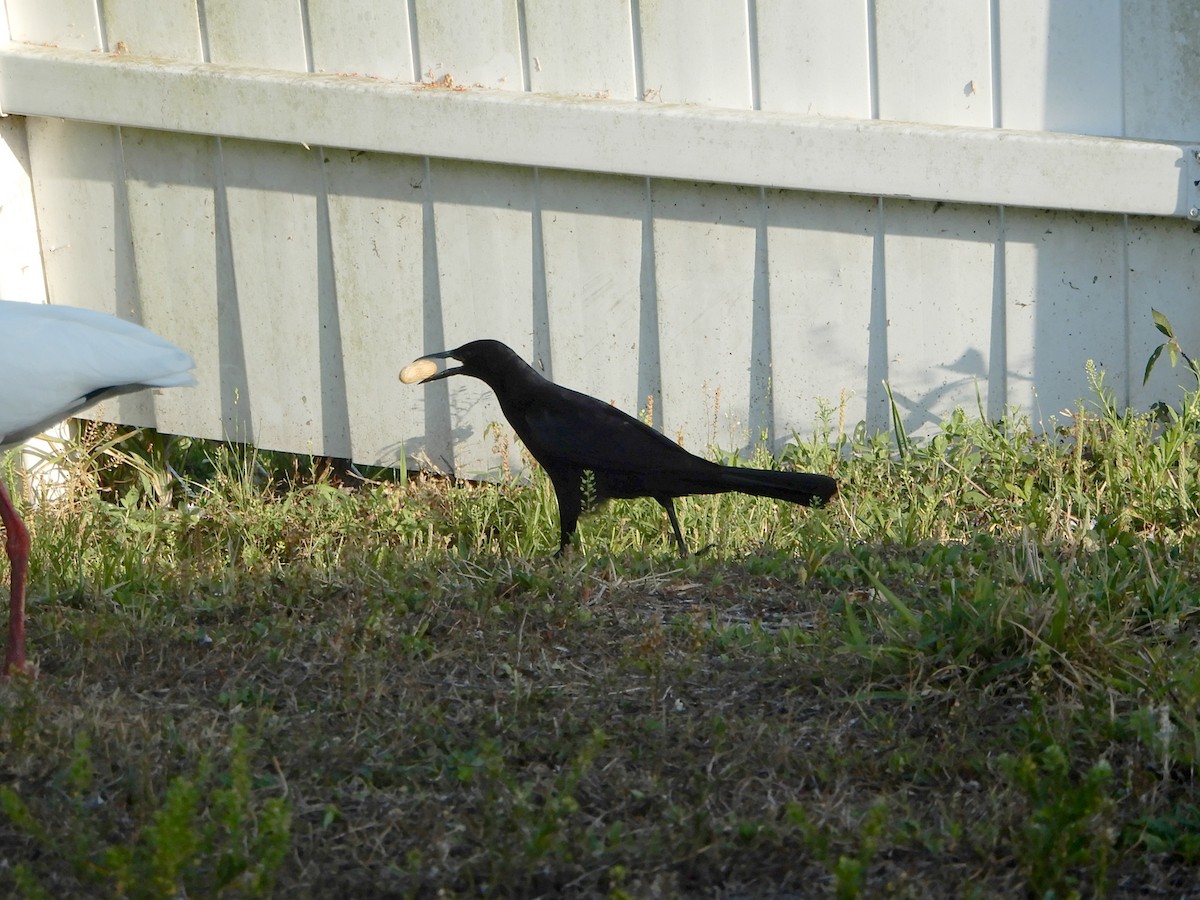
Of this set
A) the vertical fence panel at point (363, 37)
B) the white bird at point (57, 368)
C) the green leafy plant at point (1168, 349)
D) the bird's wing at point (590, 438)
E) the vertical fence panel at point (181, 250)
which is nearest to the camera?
the white bird at point (57, 368)

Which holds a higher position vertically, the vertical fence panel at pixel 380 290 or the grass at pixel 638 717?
the vertical fence panel at pixel 380 290

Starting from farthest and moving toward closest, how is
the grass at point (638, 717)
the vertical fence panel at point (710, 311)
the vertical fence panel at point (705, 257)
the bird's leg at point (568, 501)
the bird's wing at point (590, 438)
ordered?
the vertical fence panel at point (710, 311)
the vertical fence panel at point (705, 257)
the bird's leg at point (568, 501)
the bird's wing at point (590, 438)
the grass at point (638, 717)

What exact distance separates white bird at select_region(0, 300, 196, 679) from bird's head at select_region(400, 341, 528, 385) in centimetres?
116

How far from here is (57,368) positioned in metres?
3.38

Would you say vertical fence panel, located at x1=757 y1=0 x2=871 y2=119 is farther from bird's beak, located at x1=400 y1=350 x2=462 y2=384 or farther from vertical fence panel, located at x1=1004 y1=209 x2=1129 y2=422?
bird's beak, located at x1=400 y1=350 x2=462 y2=384

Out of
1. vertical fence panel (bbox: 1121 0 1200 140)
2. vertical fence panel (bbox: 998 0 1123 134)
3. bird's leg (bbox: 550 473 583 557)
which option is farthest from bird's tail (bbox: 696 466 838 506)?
vertical fence panel (bbox: 1121 0 1200 140)

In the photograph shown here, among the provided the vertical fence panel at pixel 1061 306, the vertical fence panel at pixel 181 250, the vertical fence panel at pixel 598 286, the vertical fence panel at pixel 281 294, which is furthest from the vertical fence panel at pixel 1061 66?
the vertical fence panel at pixel 181 250

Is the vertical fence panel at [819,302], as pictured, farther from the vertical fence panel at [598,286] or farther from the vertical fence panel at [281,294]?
the vertical fence panel at [281,294]

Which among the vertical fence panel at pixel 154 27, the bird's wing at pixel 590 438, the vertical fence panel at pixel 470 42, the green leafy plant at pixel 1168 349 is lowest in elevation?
the bird's wing at pixel 590 438

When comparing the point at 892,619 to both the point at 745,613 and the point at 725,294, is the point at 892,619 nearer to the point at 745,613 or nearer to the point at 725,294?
the point at 745,613

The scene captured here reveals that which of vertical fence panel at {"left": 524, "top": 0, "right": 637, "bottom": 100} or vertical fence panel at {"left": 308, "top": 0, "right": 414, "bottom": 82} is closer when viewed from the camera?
vertical fence panel at {"left": 524, "top": 0, "right": 637, "bottom": 100}

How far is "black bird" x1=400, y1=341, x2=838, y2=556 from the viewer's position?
4004 millimetres

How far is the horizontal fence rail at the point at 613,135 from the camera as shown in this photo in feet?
14.9

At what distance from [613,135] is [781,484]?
4.97ft
